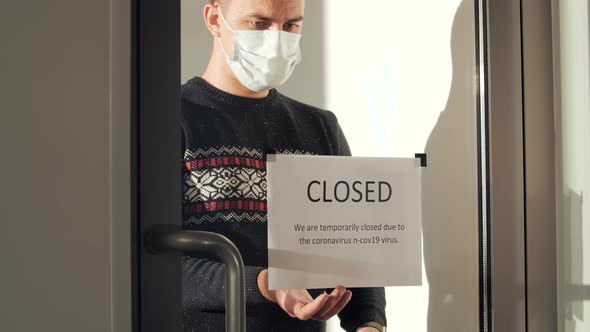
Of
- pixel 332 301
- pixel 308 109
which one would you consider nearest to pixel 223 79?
pixel 308 109

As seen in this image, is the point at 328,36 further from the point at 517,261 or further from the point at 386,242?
the point at 517,261

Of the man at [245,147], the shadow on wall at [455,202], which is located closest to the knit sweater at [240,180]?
the man at [245,147]

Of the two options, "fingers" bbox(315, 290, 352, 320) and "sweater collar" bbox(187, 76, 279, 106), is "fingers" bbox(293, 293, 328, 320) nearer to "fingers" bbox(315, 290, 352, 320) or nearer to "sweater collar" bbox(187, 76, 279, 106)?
"fingers" bbox(315, 290, 352, 320)

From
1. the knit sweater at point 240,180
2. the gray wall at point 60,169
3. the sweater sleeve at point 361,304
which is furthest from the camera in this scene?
the sweater sleeve at point 361,304

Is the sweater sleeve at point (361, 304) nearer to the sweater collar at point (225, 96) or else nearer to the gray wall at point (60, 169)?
the sweater collar at point (225, 96)

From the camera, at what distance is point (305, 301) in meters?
0.89

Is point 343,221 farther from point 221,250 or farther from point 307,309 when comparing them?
point 221,250

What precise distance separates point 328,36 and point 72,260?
0.53 metres

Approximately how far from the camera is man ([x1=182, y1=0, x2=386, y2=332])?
82 centimetres

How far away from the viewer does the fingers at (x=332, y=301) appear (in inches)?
35.3

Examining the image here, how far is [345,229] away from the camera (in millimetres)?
922

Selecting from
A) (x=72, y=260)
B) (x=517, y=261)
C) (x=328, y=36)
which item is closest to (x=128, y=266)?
(x=72, y=260)

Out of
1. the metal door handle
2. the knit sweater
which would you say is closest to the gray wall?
the metal door handle

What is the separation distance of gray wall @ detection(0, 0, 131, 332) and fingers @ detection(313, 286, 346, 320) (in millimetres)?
347
